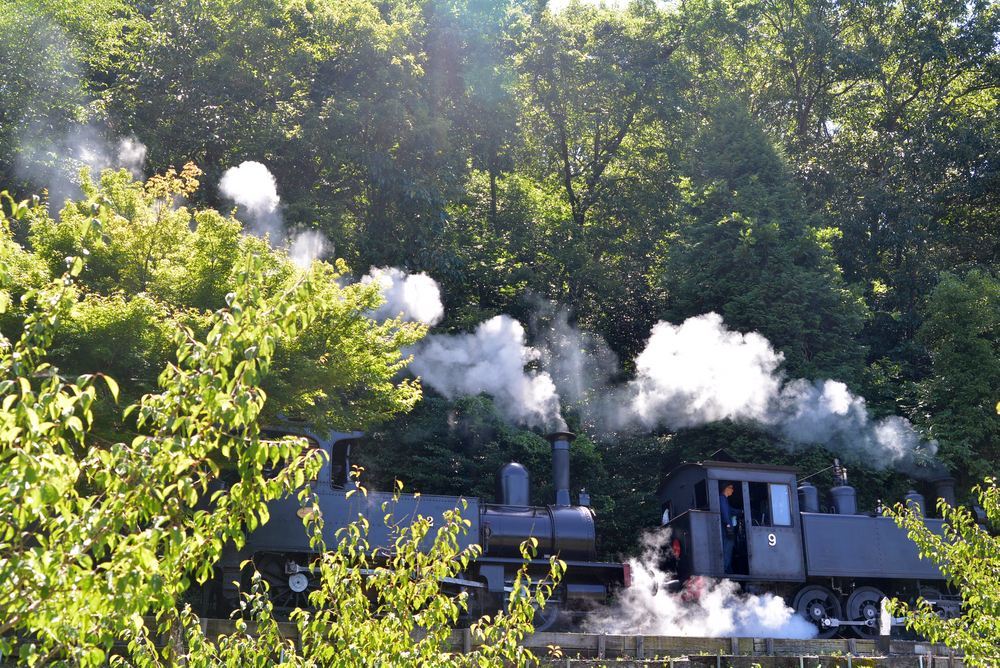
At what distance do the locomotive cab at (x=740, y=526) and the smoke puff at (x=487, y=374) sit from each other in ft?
28.3

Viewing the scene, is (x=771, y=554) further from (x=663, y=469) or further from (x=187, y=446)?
(x=187, y=446)

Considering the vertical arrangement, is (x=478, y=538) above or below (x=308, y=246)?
below

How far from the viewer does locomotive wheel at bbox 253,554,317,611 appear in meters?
16.8

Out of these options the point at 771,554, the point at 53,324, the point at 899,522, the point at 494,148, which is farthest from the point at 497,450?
the point at 53,324

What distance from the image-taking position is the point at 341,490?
55.5 feet

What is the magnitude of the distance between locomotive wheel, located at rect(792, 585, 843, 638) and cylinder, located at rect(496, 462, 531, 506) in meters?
5.50

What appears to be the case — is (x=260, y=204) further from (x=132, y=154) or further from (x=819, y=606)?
(x=819, y=606)

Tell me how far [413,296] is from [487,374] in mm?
3190

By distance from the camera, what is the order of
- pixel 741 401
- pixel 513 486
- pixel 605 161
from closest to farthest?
pixel 513 486 < pixel 741 401 < pixel 605 161

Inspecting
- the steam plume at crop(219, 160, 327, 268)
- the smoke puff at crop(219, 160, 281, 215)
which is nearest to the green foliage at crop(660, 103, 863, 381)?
the steam plume at crop(219, 160, 327, 268)

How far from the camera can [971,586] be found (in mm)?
10047

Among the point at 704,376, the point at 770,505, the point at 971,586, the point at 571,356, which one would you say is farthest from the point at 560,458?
the point at 571,356

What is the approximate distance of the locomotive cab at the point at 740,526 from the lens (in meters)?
18.5

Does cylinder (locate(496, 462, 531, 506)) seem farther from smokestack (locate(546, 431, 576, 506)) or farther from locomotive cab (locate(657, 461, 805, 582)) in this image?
locomotive cab (locate(657, 461, 805, 582))
